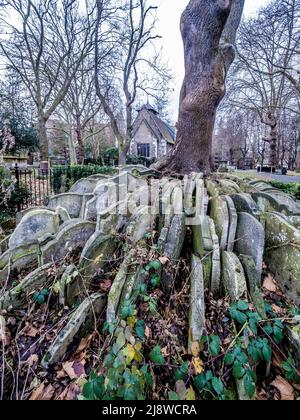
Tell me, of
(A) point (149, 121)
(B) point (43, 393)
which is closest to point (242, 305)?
(B) point (43, 393)

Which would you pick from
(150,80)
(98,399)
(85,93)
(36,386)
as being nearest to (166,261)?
(98,399)

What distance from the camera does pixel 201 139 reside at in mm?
4211

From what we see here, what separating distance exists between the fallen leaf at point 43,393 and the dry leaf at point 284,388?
143 centimetres

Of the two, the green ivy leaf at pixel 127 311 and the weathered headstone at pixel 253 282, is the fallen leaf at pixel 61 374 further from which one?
the weathered headstone at pixel 253 282

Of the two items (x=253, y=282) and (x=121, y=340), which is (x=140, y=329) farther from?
(x=253, y=282)

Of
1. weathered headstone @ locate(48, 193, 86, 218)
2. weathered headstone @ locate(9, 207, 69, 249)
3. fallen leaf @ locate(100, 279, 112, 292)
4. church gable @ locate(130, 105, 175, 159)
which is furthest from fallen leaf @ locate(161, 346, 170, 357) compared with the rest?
church gable @ locate(130, 105, 175, 159)

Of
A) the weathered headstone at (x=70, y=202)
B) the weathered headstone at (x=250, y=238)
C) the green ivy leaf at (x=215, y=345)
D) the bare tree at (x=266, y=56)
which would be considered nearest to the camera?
the green ivy leaf at (x=215, y=345)

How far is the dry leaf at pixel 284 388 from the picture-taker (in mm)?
1389

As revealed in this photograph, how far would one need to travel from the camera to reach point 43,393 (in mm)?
1483

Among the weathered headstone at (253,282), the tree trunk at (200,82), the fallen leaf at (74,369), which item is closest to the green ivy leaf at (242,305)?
the weathered headstone at (253,282)

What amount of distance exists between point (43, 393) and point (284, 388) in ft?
5.05

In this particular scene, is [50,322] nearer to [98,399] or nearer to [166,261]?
[98,399]

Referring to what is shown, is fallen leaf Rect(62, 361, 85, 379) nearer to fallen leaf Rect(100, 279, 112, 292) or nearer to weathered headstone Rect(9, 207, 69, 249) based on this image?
fallen leaf Rect(100, 279, 112, 292)

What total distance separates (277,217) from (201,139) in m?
2.47
